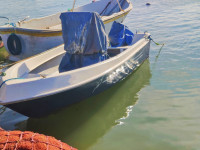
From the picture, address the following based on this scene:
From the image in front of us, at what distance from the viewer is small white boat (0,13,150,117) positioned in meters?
3.66

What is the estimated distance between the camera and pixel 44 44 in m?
7.47

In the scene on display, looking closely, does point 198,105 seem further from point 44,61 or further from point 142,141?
point 44,61

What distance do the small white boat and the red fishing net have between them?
3.77ft

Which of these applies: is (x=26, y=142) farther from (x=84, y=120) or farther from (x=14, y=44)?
(x=14, y=44)

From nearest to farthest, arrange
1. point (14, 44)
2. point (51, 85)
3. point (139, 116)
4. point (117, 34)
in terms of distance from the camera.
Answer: point (51, 85), point (139, 116), point (117, 34), point (14, 44)

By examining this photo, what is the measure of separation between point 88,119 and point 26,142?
211cm

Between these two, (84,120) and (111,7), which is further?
(111,7)

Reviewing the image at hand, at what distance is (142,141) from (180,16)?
1045 centimetres

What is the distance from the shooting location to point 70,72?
3.99m

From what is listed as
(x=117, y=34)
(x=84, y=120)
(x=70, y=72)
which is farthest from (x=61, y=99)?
(x=117, y=34)

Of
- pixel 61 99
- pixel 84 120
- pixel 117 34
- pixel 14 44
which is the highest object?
pixel 117 34

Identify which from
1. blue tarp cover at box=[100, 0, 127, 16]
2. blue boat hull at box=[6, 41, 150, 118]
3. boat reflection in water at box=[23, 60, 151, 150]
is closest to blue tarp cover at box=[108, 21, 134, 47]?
boat reflection in water at box=[23, 60, 151, 150]

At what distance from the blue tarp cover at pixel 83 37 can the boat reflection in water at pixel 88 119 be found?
943mm

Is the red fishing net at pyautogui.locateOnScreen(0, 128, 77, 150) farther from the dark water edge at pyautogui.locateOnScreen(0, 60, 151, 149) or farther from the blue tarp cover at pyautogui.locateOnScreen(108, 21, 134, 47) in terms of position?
the blue tarp cover at pyautogui.locateOnScreen(108, 21, 134, 47)
